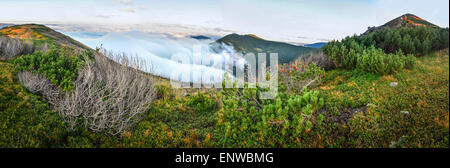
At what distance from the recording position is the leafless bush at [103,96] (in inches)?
227

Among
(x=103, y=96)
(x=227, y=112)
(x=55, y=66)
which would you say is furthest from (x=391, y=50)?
(x=55, y=66)

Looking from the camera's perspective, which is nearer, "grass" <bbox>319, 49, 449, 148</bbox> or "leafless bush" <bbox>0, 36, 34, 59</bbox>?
"grass" <bbox>319, 49, 449, 148</bbox>

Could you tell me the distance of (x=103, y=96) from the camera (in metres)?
6.80

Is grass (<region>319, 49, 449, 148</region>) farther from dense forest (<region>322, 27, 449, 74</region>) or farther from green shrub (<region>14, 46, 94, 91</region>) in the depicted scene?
green shrub (<region>14, 46, 94, 91</region>)

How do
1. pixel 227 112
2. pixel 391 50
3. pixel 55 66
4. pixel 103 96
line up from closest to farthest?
pixel 227 112 → pixel 103 96 → pixel 55 66 → pixel 391 50

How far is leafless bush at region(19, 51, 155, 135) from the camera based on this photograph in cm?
576

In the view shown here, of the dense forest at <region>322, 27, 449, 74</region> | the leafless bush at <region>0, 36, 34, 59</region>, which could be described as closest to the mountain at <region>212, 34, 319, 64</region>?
the dense forest at <region>322, 27, 449, 74</region>

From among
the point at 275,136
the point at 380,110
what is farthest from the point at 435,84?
the point at 275,136

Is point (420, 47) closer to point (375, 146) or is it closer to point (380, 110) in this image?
point (380, 110)

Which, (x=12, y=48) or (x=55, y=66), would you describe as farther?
(x=12, y=48)

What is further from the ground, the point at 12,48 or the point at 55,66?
the point at 12,48

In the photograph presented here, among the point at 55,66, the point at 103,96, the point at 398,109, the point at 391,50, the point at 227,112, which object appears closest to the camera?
the point at 398,109

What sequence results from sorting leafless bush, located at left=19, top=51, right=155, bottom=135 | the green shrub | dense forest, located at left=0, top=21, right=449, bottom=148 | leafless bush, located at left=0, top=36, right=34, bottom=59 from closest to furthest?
dense forest, located at left=0, top=21, right=449, bottom=148
leafless bush, located at left=19, top=51, right=155, bottom=135
the green shrub
leafless bush, located at left=0, top=36, right=34, bottom=59

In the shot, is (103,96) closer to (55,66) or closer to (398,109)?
(55,66)
